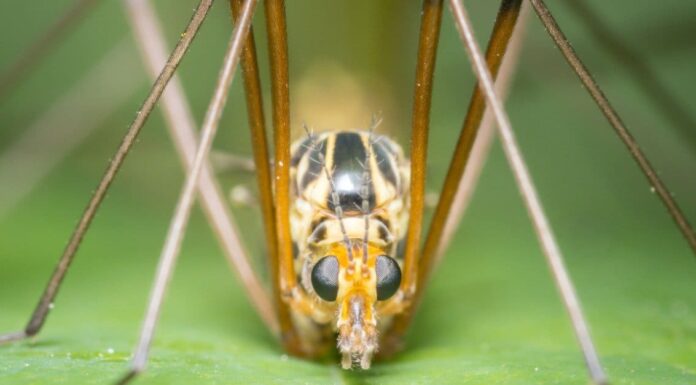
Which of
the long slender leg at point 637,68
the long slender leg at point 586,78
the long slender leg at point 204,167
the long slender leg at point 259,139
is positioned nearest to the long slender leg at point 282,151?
the long slender leg at point 259,139

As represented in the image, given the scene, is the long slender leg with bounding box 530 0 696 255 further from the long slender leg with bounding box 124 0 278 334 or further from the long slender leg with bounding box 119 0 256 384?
the long slender leg with bounding box 124 0 278 334

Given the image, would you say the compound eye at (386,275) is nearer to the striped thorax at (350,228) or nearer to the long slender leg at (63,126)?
the striped thorax at (350,228)

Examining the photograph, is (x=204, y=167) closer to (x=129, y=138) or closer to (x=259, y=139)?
(x=259, y=139)

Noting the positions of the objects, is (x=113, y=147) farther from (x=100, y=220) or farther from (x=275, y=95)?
(x=275, y=95)

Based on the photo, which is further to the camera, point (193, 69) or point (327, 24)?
point (193, 69)

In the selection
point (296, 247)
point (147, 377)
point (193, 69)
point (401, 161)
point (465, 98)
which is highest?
point (193, 69)

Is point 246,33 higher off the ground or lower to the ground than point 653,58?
lower

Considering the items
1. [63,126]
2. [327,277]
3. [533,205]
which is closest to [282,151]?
[327,277]

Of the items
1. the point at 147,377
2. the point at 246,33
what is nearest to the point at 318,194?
the point at 246,33
